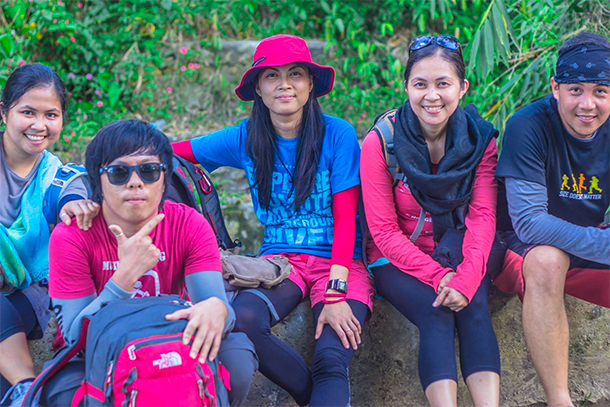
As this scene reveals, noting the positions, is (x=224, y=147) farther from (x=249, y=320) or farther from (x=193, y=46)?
(x=193, y=46)

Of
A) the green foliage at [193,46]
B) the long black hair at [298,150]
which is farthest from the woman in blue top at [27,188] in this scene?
the green foliage at [193,46]

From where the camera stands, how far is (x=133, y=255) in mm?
2131

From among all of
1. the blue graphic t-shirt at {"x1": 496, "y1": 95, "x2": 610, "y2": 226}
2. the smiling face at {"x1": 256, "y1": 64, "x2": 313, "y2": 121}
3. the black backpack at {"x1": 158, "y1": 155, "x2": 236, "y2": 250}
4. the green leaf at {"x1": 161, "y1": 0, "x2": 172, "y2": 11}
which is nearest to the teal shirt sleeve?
the black backpack at {"x1": 158, "y1": 155, "x2": 236, "y2": 250}

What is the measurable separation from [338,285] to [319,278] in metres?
0.17

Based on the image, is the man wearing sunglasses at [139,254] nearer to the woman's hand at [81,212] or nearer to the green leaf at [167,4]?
the woman's hand at [81,212]

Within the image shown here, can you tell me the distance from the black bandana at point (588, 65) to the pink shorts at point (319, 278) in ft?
4.25

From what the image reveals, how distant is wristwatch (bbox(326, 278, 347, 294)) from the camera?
104 inches

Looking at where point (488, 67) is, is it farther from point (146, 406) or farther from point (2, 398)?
point (2, 398)

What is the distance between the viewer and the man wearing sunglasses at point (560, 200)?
2.49m

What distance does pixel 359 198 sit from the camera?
9.48ft

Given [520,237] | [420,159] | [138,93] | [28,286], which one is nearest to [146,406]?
[28,286]

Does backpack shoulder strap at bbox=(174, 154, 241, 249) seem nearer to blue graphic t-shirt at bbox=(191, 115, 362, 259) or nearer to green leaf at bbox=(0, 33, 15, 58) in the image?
blue graphic t-shirt at bbox=(191, 115, 362, 259)

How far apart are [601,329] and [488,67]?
5.59 ft

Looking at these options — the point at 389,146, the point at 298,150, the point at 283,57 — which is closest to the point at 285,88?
the point at 283,57
